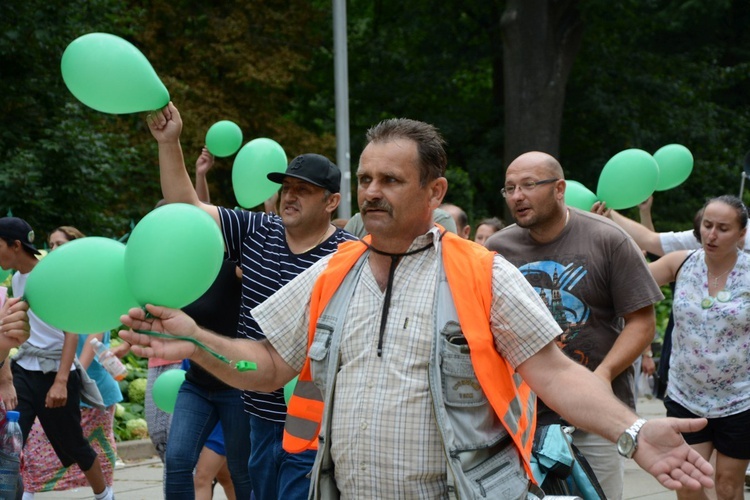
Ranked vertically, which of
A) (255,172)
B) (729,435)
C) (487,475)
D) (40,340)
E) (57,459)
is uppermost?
(255,172)

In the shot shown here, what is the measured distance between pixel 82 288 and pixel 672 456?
74.5 inches

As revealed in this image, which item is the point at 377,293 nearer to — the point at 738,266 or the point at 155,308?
the point at 155,308

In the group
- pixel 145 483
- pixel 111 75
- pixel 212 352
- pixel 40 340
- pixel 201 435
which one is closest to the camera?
pixel 212 352

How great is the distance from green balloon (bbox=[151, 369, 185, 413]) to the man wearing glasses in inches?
101

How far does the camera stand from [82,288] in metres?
3.66

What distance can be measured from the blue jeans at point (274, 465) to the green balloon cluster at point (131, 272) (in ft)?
5.73

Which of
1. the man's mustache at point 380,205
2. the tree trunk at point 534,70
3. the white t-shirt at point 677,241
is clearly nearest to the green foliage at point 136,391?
the white t-shirt at point 677,241

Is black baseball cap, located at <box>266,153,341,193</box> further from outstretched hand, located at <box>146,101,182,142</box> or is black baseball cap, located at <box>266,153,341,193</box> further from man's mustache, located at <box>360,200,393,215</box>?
man's mustache, located at <box>360,200,393,215</box>

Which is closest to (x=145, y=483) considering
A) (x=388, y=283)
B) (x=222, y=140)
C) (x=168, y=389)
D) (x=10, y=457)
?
(x=168, y=389)

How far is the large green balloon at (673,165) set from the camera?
8.76 metres

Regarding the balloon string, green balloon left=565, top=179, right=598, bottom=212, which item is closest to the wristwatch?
the balloon string

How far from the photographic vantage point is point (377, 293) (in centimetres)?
368

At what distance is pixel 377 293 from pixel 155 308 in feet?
2.34

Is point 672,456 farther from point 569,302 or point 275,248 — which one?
point 275,248
